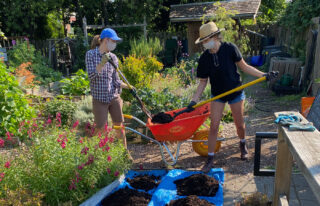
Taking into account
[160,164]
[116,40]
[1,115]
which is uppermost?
[116,40]

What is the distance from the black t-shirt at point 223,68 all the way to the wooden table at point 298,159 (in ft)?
3.49

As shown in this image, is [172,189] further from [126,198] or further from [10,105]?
[10,105]

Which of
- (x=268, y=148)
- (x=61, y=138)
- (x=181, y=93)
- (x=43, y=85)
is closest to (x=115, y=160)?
(x=61, y=138)

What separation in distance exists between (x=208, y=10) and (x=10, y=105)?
1100cm

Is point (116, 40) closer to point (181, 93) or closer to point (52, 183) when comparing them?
point (52, 183)

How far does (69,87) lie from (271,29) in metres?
11.1

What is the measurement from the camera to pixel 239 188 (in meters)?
3.36

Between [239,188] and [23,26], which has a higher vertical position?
[23,26]

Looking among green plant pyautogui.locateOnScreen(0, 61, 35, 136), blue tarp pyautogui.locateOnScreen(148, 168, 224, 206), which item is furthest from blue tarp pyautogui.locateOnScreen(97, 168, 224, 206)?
green plant pyautogui.locateOnScreen(0, 61, 35, 136)

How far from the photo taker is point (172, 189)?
3.21m

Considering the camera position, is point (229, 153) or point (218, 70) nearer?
point (218, 70)

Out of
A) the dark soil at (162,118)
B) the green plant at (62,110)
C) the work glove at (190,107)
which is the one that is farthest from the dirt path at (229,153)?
the green plant at (62,110)

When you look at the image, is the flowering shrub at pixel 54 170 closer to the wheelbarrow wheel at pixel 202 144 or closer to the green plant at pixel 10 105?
the wheelbarrow wheel at pixel 202 144

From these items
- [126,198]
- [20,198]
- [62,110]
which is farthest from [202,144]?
[62,110]
